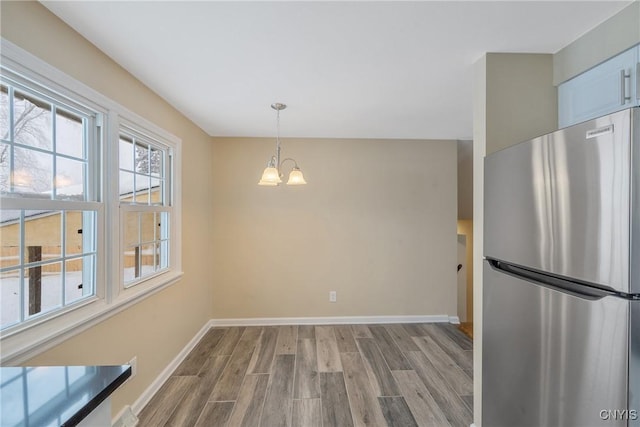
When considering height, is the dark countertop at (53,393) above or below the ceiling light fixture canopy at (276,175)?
below

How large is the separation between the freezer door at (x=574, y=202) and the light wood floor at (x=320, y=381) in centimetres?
146

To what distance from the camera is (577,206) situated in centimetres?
93

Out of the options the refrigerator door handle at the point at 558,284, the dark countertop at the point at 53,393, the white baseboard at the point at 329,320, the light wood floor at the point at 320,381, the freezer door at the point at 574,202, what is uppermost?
the freezer door at the point at 574,202

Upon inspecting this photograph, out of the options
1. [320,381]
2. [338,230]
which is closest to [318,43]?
[338,230]

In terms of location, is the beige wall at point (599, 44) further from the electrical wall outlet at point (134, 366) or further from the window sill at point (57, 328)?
the electrical wall outlet at point (134, 366)

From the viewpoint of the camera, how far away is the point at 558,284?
103 cm

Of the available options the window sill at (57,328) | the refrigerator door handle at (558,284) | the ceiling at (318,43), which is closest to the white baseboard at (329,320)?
the window sill at (57,328)

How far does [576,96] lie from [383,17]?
118 centimetres

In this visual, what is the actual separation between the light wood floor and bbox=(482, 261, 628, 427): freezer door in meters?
0.78

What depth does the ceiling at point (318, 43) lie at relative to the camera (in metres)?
1.27

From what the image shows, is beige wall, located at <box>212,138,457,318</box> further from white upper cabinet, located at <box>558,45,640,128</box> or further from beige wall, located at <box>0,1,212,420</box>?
white upper cabinet, located at <box>558,45,640,128</box>

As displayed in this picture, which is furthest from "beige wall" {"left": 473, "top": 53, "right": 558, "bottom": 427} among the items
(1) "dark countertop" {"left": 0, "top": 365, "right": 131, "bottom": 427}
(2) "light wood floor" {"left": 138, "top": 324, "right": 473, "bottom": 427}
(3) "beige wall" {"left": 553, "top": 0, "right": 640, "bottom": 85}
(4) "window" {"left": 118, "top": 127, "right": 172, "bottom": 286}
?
(4) "window" {"left": 118, "top": 127, "right": 172, "bottom": 286}

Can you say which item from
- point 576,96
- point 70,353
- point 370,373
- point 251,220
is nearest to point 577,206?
point 576,96

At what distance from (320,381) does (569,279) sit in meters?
1.97
